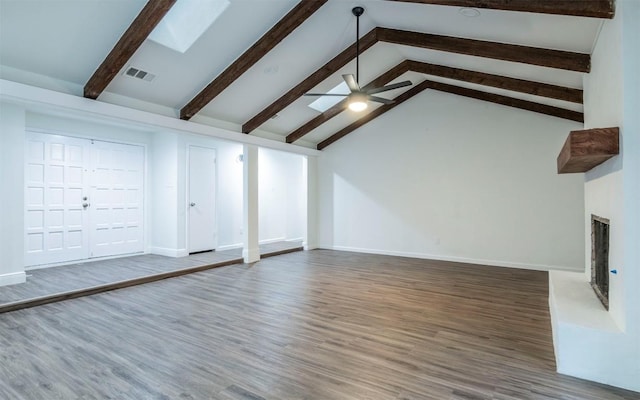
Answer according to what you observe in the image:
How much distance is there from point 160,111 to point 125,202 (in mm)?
2748

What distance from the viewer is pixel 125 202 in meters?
6.77

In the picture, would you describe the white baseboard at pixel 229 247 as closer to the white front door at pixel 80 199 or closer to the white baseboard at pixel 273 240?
Answer: the white baseboard at pixel 273 240

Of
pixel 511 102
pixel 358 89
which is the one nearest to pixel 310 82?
pixel 358 89

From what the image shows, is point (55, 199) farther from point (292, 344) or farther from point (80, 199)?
point (292, 344)

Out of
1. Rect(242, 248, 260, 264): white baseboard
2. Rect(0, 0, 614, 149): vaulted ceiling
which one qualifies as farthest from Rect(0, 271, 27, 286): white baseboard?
Rect(242, 248, 260, 264): white baseboard

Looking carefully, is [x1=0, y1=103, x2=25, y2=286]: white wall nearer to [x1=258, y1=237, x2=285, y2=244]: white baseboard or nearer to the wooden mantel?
[x1=258, y1=237, x2=285, y2=244]: white baseboard

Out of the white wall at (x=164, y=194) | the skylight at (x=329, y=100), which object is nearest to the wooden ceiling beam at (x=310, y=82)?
the skylight at (x=329, y=100)

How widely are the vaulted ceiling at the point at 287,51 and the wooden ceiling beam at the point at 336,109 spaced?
0.09 feet

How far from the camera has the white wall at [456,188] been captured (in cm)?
564

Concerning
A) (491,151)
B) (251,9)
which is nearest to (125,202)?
(251,9)

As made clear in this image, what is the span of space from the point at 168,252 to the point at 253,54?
14.5 feet

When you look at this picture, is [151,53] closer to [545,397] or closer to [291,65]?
[291,65]

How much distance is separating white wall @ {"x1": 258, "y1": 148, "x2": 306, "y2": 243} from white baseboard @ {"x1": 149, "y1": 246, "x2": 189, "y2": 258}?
235cm

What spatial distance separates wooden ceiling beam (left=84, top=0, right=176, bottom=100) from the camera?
3.30m
